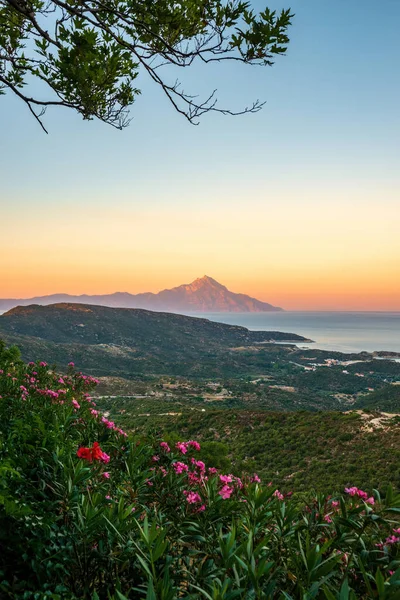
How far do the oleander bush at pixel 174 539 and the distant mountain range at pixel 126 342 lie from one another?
185 feet

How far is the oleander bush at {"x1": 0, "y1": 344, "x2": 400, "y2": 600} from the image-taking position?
61.1 inches

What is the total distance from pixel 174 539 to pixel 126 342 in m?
94.5

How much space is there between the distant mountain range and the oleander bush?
185ft

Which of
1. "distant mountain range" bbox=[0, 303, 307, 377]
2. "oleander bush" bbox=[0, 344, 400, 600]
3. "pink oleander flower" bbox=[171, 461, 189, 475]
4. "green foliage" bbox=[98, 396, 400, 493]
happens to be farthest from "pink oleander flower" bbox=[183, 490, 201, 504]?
"distant mountain range" bbox=[0, 303, 307, 377]

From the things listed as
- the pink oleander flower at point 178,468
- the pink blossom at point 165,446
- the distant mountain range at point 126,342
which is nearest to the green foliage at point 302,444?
the pink blossom at point 165,446

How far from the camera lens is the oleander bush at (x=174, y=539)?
1552mm

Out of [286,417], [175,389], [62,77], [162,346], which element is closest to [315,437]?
[286,417]

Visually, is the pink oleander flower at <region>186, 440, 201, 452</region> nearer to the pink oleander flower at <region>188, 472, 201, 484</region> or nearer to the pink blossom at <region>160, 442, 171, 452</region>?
the pink blossom at <region>160, 442, 171, 452</region>

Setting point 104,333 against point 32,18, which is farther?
point 104,333

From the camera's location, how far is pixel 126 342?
93.9 metres

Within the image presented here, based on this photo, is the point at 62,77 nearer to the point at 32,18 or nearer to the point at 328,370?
the point at 32,18

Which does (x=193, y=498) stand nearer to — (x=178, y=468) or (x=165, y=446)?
(x=178, y=468)

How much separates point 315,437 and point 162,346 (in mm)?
83009

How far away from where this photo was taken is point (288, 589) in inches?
67.6
